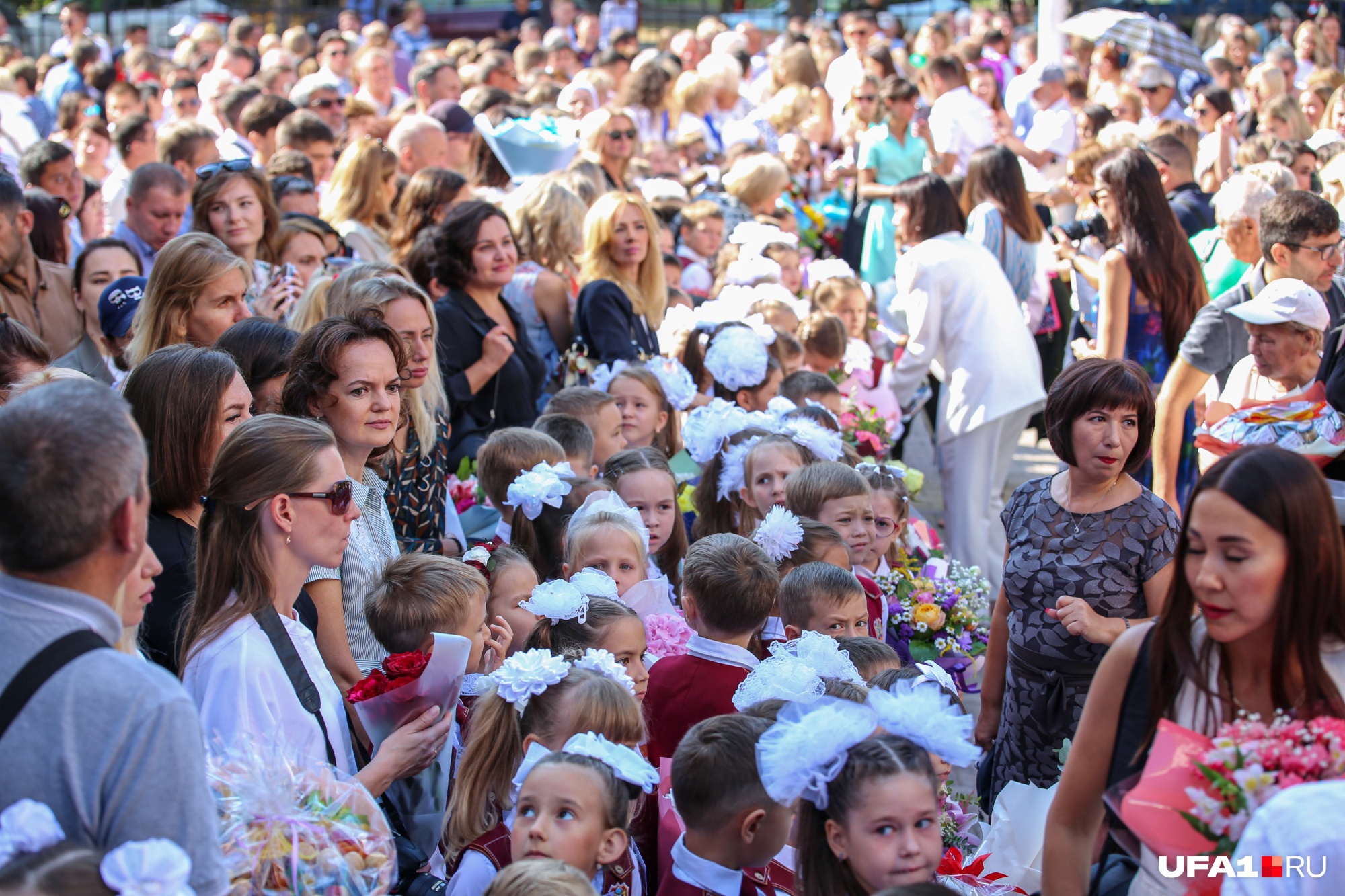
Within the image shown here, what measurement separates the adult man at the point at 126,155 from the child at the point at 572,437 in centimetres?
435

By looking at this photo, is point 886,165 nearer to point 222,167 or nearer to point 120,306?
point 222,167

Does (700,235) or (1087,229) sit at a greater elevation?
(1087,229)

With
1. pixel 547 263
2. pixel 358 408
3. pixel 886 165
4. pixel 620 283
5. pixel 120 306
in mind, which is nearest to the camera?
pixel 358 408

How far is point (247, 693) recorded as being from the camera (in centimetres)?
249

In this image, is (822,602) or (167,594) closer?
(167,594)

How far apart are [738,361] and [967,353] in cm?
175

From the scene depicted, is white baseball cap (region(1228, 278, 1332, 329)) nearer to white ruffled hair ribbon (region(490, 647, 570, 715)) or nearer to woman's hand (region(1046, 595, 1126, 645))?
woman's hand (region(1046, 595, 1126, 645))

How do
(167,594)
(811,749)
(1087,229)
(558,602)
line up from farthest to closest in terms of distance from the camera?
(1087,229)
(558,602)
(167,594)
(811,749)

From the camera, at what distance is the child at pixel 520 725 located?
2826 mm

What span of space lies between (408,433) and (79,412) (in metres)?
2.53

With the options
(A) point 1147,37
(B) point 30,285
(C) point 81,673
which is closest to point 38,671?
(C) point 81,673

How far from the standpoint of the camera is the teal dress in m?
9.27

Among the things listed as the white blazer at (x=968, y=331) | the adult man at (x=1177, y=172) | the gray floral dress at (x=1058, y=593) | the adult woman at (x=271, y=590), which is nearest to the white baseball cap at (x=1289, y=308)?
the gray floral dress at (x=1058, y=593)

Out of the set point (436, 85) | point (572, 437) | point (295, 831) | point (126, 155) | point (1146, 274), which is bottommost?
point (572, 437)
